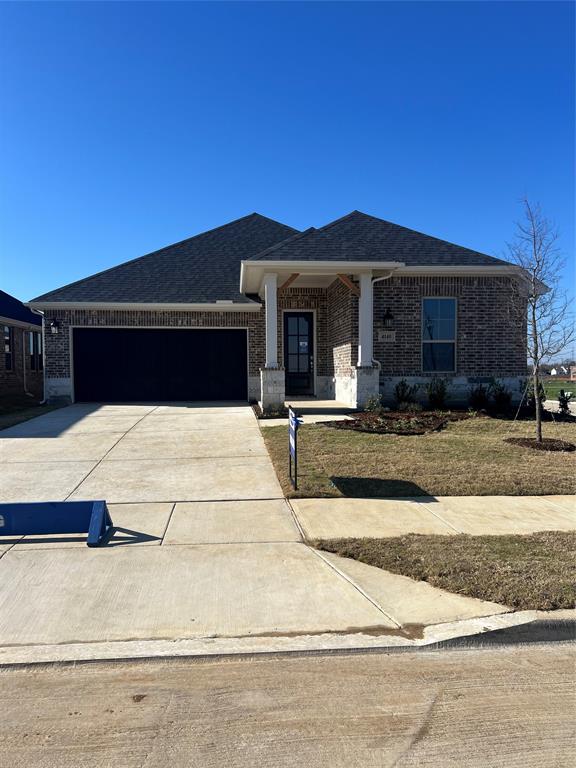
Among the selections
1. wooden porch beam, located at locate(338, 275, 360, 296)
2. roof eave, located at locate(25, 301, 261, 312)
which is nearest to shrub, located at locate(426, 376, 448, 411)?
wooden porch beam, located at locate(338, 275, 360, 296)

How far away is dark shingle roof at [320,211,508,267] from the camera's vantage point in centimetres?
1352

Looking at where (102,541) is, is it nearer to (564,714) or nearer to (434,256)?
(564,714)

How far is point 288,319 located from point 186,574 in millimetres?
12692

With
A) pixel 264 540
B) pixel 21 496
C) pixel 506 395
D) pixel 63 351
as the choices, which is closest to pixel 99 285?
pixel 63 351

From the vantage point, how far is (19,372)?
2075cm

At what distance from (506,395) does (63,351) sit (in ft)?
40.7

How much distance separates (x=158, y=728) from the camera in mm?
2490

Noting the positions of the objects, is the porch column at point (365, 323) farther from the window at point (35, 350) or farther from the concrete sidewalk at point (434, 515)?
the window at point (35, 350)

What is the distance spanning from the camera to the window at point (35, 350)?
22.5m

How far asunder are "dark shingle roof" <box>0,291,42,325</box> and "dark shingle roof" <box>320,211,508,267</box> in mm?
12504

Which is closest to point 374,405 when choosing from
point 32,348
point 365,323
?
point 365,323

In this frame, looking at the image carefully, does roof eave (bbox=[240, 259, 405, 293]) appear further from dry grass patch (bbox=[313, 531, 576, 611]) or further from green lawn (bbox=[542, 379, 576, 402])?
dry grass patch (bbox=[313, 531, 576, 611])

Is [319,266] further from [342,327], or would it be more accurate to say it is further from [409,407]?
[409,407]

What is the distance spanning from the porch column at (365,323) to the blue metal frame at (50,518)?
28.5ft
